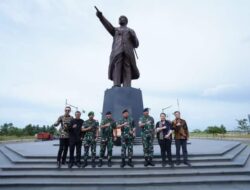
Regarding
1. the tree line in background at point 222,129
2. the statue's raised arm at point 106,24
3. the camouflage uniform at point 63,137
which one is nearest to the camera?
the camouflage uniform at point 63,137

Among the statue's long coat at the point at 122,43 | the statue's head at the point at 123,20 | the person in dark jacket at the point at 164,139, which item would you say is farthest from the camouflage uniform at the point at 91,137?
the statue's head at the point at 123,20

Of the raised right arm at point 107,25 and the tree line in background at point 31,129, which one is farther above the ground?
the raised right arm at point 107,25

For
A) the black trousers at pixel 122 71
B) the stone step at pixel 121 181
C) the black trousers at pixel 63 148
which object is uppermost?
the black trousers at pixel 122 71

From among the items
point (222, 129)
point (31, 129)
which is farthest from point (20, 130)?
point (222, 129)

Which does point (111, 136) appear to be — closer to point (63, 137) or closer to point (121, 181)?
point (63, 137)

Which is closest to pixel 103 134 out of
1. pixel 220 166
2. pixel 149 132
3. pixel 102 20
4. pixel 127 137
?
pixel 127 137

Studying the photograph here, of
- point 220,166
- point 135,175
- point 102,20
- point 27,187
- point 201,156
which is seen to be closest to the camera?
point 27,187

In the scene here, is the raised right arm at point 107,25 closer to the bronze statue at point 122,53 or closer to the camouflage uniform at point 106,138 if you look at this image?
the bronze statue at point 122,53

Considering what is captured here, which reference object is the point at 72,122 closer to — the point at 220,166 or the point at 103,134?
the point at 103,134

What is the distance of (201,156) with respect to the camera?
7.10 metres

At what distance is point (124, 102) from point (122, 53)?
2.42 metres

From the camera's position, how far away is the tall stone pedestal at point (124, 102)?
35.7 ft

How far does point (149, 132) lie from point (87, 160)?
1.90 metres

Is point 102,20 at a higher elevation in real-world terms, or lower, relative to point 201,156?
higher
